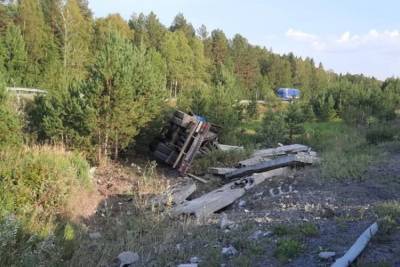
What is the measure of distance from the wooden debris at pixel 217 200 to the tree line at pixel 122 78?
502cm

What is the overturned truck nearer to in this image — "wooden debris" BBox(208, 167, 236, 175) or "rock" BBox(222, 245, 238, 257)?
"wooden debris" BBox(208, 167, 236, 175)

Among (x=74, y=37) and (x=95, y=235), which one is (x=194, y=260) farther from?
(x=74, y=37)

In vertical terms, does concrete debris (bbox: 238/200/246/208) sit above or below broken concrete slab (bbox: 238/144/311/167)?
below

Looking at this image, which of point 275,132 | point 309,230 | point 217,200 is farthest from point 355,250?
point 275,132

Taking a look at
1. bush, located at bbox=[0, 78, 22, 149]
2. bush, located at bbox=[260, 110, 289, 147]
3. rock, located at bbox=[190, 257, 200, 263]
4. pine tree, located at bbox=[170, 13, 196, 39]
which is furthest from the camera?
pine tree, located at bbox=[170, 13, 196, 39]

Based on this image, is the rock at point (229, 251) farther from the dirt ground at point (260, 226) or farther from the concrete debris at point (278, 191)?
the concrete debris at point (278, 191)

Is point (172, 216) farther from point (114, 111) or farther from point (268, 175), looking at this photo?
point (114, 111)

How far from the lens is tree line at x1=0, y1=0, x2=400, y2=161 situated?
13.7 metres

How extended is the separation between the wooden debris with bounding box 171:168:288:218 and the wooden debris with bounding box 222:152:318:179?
553 mm

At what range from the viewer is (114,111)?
13648 mm

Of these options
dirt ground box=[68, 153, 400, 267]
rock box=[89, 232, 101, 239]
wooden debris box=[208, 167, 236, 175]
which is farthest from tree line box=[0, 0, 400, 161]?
rock box=[89, 232, 101, 239]

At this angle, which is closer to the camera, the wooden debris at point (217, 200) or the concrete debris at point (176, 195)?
the wooden debris at point (217, 200)

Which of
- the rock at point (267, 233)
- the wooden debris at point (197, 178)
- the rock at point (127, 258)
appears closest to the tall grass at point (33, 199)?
the rock at point (127, 258)

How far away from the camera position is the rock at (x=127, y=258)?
5799mm
